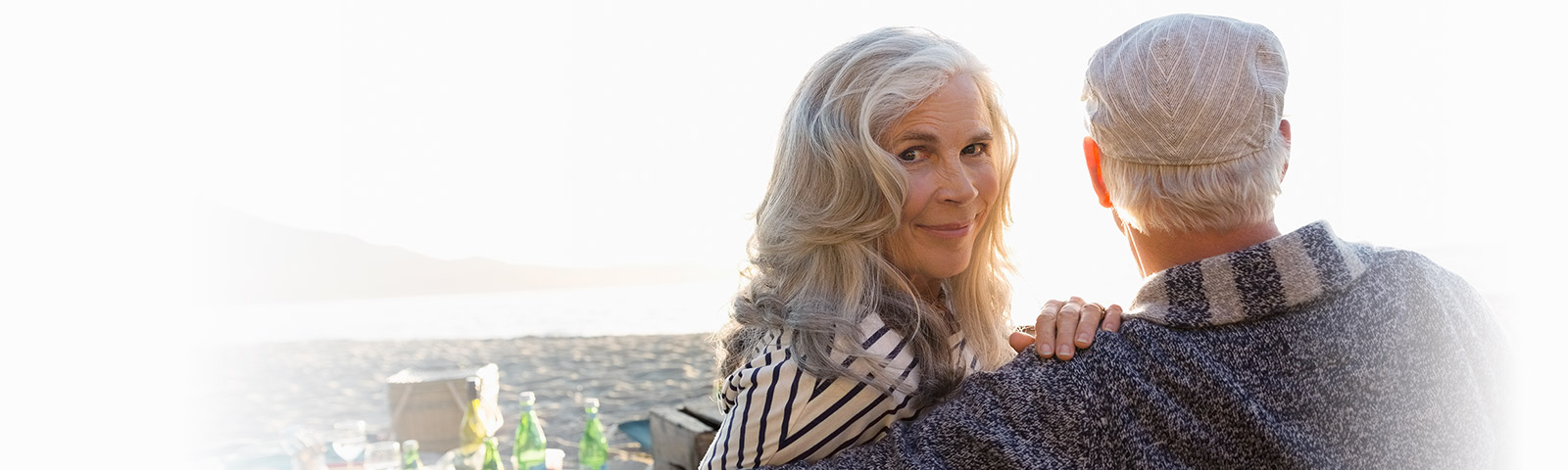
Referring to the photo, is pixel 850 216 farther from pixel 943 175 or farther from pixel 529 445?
pixel 529 445

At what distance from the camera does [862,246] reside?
1640mm

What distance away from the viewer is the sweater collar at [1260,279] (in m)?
1.19

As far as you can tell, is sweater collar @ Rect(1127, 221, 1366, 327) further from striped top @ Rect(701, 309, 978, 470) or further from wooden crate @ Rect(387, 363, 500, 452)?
wooden crate @ Rect(387, 363, 500, 452)

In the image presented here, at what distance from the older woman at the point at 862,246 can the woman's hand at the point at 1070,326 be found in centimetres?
6

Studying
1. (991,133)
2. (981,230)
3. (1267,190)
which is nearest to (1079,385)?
(1267,190)

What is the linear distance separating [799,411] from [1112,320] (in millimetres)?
458

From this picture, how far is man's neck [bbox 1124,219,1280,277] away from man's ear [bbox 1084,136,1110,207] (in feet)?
0.29

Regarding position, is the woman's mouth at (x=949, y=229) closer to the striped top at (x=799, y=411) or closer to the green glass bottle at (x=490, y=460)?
the striped top at (x=799, y=411)

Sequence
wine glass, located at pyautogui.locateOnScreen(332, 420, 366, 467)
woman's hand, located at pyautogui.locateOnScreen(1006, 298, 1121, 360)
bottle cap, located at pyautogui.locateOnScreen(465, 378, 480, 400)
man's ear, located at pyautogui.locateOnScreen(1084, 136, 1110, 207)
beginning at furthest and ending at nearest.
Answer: bottle cap, located at pyautogui.locateOnScreen(465, 378, 480, 400)
wine glass, located at pyautogui.locateOnScreen(332, 420, 366, 467)
man's ear, located at pyautogui.locateOnScreen(1084, 136, 1110, 207)
woman's hand, located at pyautogui.locateOnScreen(1006, 298, 1121, 360)

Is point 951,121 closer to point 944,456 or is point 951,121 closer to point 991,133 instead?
point 991,133

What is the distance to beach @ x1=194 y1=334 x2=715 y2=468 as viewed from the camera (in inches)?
250

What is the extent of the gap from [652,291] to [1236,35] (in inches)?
868

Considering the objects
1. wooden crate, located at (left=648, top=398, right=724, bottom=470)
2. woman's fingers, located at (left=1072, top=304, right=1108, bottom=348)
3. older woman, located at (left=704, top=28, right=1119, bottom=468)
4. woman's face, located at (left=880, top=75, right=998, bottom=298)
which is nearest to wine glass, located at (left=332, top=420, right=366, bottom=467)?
wooden crate, located at (left=648, top=398, right=724, bottom=470)

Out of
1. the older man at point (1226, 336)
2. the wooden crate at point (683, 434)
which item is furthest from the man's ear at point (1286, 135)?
the wooden crate at point (683, 434)
